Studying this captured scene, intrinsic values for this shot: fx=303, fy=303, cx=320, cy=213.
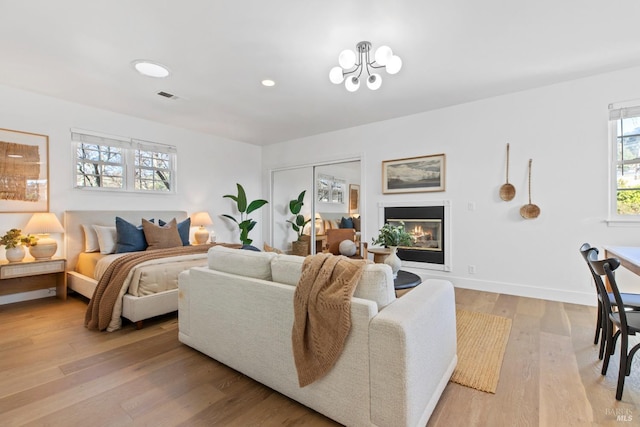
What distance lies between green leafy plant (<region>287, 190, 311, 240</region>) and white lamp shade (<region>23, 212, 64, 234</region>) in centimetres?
350

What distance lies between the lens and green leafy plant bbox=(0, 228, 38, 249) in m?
3.23

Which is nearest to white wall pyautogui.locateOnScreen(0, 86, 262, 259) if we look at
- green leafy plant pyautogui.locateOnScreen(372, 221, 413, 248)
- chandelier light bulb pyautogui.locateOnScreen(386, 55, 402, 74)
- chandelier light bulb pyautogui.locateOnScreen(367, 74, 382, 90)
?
green leafy plant pyautogui.locateOnScreen(372, 221, 413, 248)

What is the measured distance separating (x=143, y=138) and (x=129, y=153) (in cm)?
A: 32

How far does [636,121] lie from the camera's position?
3.17 meters

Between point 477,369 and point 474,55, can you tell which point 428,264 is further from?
point 474,55

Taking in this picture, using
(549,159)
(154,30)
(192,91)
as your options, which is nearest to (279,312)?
(154,30)

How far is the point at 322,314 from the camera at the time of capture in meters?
1.46

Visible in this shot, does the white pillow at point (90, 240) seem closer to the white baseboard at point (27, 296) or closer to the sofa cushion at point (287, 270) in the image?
the white baseboard at point (27, 296)

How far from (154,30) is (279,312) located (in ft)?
7.75

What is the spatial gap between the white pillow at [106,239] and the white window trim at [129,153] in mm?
727

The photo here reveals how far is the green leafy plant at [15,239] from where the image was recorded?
3.23 metres

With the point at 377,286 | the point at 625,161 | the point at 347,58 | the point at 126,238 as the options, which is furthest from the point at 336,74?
the point at 625,161

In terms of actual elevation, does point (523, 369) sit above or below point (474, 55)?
below

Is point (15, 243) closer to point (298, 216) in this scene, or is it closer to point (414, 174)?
point (298, 216)
